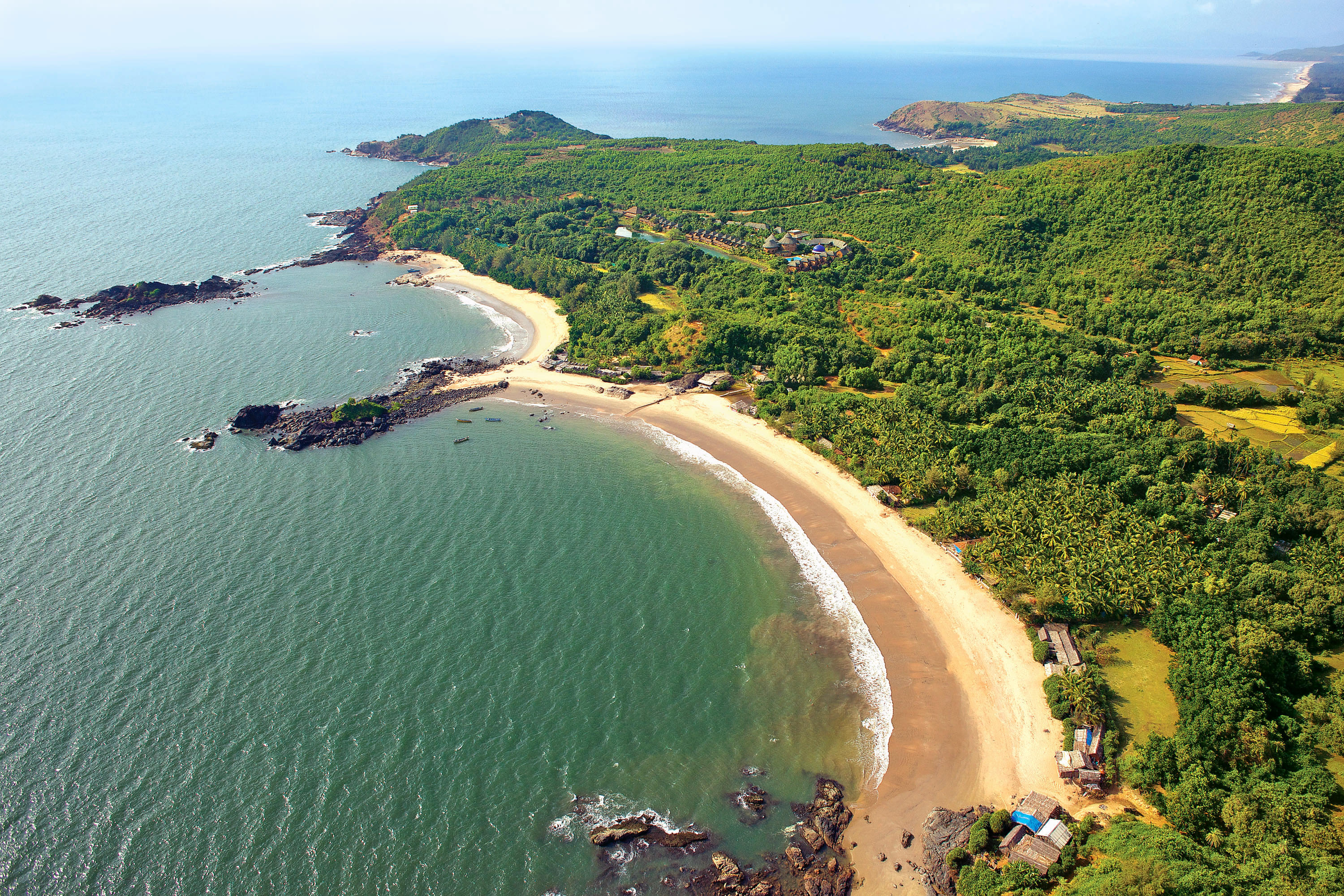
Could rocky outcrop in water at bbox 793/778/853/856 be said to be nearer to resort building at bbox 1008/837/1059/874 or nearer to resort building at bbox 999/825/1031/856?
resort building at bbox 999/825/1031/856

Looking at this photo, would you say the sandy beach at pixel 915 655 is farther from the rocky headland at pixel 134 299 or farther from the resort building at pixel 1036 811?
the rocky headland at pixel 134 299

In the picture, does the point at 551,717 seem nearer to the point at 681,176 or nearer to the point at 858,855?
the point at 858,855

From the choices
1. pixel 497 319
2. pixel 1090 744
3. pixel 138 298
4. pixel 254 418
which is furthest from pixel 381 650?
pixel 138 298

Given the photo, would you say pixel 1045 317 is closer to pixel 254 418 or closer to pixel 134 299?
pixel 254 418

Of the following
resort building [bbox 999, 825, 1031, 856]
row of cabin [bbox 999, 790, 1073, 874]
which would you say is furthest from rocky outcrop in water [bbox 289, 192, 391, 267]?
resort building [bbox 999, 825, 1031, 856]

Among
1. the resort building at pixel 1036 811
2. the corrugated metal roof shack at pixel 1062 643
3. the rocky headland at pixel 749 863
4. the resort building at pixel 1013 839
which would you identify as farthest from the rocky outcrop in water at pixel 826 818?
the corrugated metal roof shack at pixel 1062 643
